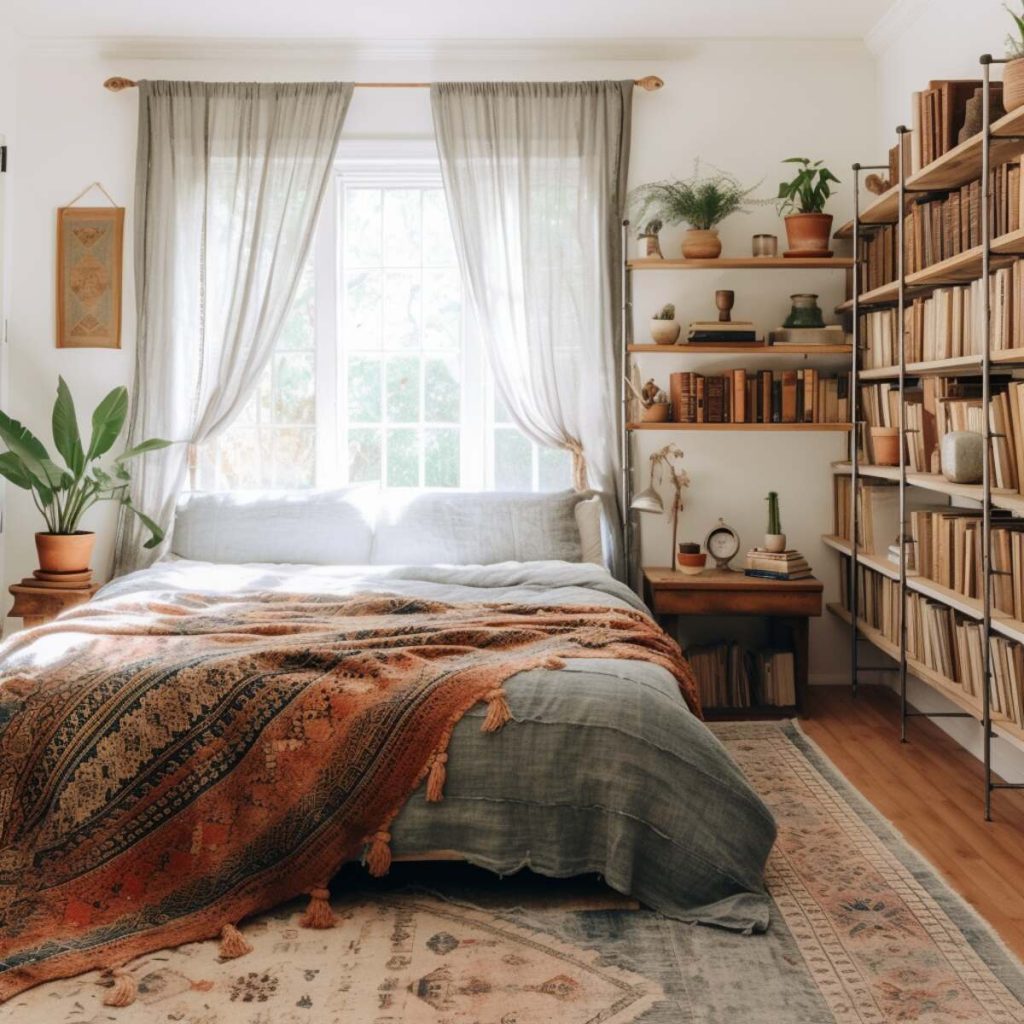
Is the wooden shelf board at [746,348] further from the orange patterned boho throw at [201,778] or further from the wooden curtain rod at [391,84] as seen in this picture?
the orange patterned boho throw at [201,778]

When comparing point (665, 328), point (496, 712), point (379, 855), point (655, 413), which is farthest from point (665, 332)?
point (379, 855)

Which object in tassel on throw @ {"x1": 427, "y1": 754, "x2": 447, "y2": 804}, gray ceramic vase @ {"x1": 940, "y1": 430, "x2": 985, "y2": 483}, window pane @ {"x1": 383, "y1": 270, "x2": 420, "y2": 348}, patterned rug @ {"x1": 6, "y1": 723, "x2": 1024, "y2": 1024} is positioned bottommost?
patterned rug @ {"x1": 6, "y1": 723, "x2": 1024, "y2": 1024}

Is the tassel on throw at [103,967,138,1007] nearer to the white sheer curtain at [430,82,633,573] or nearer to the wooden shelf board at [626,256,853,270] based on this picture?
the white sheer curtain at [430,82,633,573]

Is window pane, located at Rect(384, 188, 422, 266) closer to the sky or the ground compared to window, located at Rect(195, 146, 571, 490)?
closer to the sky

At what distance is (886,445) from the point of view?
4246 millimetres

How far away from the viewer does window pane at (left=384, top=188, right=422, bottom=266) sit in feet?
16.6

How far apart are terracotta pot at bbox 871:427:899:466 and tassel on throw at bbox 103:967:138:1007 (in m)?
3.04

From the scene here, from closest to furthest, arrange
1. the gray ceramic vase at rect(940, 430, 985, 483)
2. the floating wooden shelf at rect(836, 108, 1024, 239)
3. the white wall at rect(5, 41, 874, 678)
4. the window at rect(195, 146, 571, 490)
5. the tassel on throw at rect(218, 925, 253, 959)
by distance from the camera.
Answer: the tassel on throw at rect(218, 925, 253, 959) → the floating wooden shelf at rect(836, 108, 1024, 239) → the gray ceramic vase at rect(940, 430, 985, 483) → the white wall at rect(5, 41, 874, 678) → the window at rect(195, 146, 571, 490)

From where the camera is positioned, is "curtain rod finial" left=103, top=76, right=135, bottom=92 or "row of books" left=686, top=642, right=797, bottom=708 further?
"curtain rod finial" left=103, top=76, right=135, bottom=92

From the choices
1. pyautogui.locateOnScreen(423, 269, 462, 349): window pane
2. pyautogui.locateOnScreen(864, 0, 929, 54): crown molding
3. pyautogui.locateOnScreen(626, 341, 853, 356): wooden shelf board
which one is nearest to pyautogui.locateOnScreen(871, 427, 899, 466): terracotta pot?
pyautogui.locateOnScreen(626, 341, 853, 356): wooden shelf board

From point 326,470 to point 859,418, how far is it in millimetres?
2244

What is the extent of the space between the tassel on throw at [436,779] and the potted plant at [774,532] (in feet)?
7.81

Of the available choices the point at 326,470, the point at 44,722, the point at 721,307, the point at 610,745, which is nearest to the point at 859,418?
the point at 721,307

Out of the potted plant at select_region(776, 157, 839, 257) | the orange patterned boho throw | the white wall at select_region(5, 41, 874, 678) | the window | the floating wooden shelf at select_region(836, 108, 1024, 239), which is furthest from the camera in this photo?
the window
